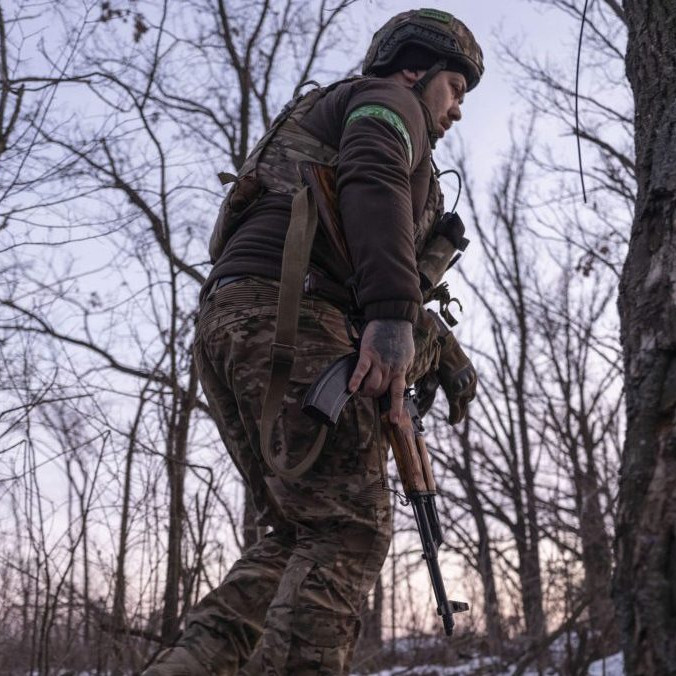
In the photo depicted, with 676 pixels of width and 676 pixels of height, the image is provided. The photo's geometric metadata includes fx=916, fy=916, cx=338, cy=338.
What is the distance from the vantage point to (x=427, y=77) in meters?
2.76

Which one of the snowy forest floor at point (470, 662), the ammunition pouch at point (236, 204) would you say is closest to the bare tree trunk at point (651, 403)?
the ammunition pouch at point (236, 204)

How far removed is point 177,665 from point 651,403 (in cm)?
137

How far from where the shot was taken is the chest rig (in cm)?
228

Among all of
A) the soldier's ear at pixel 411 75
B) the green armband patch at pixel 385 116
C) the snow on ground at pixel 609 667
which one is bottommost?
the snow on ground at pixel 609 667

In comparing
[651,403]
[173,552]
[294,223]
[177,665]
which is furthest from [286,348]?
[173,552]

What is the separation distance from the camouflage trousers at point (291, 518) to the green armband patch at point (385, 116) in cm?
49

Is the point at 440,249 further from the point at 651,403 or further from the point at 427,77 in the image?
the point at 651,403

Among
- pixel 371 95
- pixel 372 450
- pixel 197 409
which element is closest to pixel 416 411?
pixel 372 450

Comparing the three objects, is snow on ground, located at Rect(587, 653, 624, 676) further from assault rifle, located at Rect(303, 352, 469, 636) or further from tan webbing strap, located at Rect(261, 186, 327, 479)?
tan webbing strap, located at Rect(261, 186, 327, 479)

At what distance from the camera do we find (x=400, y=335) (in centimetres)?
227

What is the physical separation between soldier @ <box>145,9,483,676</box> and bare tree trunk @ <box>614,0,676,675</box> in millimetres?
617

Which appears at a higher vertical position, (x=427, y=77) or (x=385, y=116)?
(x=427, y=77)

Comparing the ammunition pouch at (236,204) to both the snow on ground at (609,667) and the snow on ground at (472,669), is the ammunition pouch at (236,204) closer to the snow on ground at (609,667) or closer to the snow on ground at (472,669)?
the snow on ground at (609,667)

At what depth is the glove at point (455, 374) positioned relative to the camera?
288 cm
